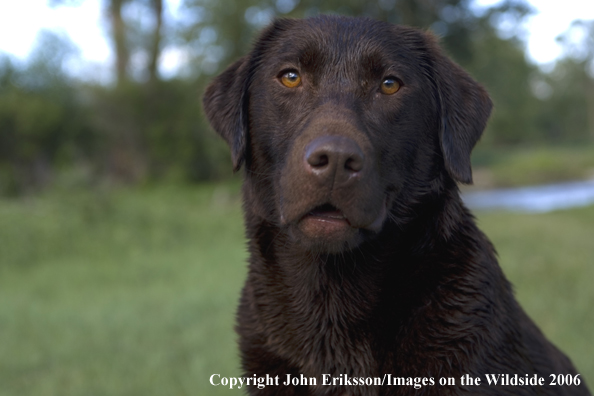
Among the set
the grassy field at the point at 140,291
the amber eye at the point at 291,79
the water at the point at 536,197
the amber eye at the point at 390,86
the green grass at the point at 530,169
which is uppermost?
the green grass at the point at 530,169

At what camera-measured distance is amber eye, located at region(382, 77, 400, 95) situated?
8.56 feet

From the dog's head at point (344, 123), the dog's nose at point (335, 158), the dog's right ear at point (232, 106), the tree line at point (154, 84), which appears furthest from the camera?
the tree line at point (154, 84)

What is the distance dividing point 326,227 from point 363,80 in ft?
2.56

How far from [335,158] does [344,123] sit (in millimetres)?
250

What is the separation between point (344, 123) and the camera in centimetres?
229

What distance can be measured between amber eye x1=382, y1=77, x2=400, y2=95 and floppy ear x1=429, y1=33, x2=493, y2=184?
25 centimetres

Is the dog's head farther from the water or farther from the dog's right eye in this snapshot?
the water

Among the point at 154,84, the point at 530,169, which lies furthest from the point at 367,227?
the point at 530,169

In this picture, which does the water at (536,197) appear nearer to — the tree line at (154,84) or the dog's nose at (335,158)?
the tree line at (154,84)

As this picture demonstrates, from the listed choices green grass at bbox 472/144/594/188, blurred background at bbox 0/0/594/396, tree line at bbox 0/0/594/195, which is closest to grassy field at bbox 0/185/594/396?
blurred background at bbox 0/0/594/396

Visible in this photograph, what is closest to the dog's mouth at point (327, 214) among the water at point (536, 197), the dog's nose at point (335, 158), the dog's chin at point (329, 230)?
the dog's chin at point (329, 230)

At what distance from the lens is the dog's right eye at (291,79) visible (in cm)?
270

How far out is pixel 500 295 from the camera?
8.26ft

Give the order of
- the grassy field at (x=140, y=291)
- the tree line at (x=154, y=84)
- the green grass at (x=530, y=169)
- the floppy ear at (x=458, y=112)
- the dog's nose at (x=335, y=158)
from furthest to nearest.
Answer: the green grass at (x=530, y=169) → the tree line at (x=154, y=84) → the grassy field at (x=140, y=291) → the floppy ear at (x=458, y=112) → the dog's nose at (x=335, y=158)
